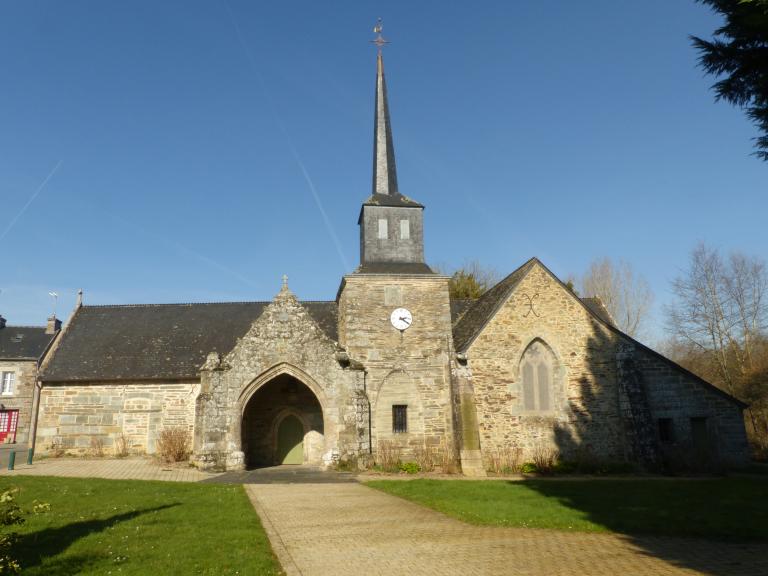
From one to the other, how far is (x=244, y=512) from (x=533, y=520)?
198 inches

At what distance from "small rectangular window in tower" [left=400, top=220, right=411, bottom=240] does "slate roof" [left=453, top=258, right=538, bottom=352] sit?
12.9 ft

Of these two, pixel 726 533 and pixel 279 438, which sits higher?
pixel 279 438

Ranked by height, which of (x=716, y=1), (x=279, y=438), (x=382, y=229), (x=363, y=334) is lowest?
(x=279, y=438)

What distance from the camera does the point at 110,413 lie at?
853 inches

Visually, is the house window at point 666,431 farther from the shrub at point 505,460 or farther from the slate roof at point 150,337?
the slate roof at point 150,337

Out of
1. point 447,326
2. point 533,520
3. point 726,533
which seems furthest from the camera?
point 447,326

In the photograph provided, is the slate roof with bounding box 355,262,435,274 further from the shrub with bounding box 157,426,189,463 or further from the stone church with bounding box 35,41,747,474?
the shrub with bounding box 157,426,189,463

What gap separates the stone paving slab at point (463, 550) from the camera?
253 inches

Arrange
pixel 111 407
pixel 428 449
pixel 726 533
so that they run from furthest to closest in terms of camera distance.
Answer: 1. pixel 111 407
2. pixel 428 449
3. pixel 726 533

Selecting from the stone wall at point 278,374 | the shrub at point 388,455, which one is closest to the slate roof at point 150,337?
the stone wall at point 278,374

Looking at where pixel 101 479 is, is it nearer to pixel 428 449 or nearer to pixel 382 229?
pixel 428 449

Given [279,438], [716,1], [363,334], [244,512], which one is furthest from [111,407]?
[716,1]

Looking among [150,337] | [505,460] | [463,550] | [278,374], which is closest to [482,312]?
[505,460]

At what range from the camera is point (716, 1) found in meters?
7.69
